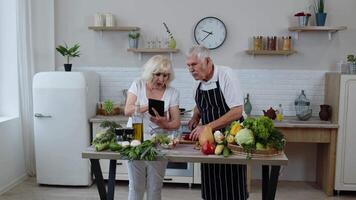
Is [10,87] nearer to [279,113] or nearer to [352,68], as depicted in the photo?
[279,113]

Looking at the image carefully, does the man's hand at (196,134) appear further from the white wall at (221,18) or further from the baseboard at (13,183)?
the baseboard at (13,183)

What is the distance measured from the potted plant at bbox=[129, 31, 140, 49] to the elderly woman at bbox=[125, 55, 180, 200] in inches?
82.2

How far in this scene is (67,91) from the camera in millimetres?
4242

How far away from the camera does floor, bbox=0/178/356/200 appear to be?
13.6 ft

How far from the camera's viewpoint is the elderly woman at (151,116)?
2.64 meters

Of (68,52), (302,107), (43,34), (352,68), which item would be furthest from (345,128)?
(43,34)

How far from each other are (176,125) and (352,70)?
257 centimetres

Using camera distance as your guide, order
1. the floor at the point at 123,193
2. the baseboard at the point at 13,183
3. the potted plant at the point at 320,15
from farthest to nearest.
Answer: the potted plant at the point at 320,15, the baseboard at the point at 13,183, the floor at the point at 123,193

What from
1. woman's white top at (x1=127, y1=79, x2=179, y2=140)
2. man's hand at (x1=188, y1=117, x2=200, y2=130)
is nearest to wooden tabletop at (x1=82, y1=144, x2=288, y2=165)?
woman's white top at (x1=127, y1=79, x2=179, y2=140)

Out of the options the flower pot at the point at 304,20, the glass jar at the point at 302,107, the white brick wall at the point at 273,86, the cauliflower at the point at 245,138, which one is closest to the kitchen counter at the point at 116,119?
the white brick wall at the point at 273,86

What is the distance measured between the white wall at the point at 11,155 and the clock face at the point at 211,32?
7.93 ft

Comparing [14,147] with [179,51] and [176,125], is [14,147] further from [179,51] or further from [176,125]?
[176,125]

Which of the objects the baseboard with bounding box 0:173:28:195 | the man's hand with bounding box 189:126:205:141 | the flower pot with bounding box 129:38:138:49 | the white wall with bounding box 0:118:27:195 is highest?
the flower pot with bounding box 129:38:138:49

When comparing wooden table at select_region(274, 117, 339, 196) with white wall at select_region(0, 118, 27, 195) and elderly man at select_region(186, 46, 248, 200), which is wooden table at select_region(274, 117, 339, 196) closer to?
elderly man at select_region(186, 46, 248, 200)
